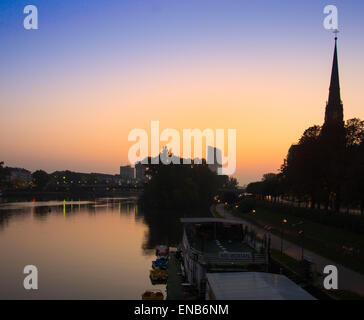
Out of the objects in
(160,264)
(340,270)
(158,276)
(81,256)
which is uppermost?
(340,270)

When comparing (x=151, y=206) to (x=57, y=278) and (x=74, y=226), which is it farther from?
(x=57, y=278)

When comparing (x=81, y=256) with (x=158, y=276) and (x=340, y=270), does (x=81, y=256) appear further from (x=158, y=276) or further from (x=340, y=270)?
(x=340, y=270)

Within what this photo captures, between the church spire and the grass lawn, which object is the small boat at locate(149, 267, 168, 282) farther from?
the church spire

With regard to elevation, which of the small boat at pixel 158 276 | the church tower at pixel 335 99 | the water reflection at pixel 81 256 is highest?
the church tower at pixel 335 99

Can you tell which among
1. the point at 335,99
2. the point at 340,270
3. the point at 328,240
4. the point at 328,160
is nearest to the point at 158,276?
the point at 340,270

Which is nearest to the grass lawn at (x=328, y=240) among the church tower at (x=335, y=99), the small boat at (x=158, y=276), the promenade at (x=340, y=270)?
the promenade at (x=340, y=270)

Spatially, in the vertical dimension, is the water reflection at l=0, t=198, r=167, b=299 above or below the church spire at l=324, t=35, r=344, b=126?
below

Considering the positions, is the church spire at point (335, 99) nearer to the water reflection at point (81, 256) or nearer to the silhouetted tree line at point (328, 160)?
the silhouetted tree line at point (328, 160)

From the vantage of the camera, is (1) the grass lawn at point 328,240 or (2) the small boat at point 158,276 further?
(2) the small boat at point 158,276

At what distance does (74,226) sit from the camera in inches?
3172

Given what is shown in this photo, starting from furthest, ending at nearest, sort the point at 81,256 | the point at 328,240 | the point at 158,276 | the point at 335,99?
the point at 335,99, the point at 81,256, the point at 328,240, the point at 158,276

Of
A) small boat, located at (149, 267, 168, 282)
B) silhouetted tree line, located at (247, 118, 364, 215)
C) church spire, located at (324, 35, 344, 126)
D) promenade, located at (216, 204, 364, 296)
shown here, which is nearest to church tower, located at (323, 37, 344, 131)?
church spire, located at (324, 35, 344, 126)
